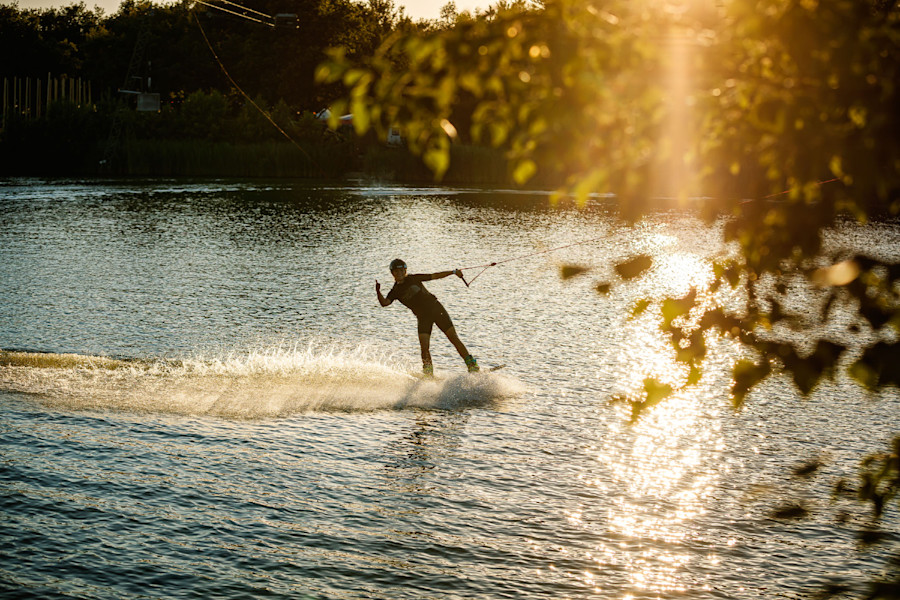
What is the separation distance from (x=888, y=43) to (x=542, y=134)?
4.31 feet

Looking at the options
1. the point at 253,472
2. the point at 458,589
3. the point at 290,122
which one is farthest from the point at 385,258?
the point at 290,122

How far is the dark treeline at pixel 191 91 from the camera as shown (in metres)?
65.8

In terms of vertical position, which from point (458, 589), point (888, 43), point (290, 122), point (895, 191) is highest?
point (290, 122)

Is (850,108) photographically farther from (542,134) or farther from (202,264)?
(202,264)

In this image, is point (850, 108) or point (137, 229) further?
point (137, 229)

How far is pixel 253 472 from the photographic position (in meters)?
11.1

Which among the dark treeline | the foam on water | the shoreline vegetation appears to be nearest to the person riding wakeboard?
the foam on water

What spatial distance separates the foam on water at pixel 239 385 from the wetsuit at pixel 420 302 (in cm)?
87

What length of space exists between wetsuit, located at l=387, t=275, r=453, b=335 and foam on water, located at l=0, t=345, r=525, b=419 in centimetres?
87

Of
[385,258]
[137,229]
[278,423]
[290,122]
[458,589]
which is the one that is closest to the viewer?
[458,589]

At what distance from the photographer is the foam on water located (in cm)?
1377

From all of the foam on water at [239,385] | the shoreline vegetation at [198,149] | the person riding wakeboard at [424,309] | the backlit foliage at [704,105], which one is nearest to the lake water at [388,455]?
the foam on water at [239,385]

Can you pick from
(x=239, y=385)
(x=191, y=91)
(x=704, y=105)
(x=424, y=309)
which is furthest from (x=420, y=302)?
(x=191, y=91)

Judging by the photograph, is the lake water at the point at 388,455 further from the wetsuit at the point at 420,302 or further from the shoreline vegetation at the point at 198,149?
the shoreline vegetation at the point at 198,149
